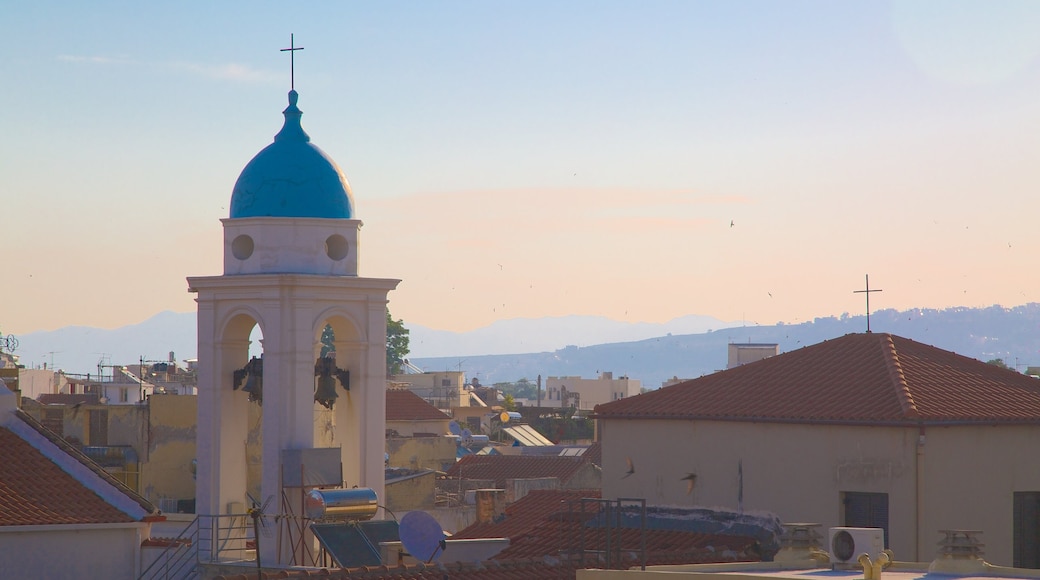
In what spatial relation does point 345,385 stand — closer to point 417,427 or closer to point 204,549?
point 204,549

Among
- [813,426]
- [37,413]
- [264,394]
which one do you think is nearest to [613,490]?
[813,426]

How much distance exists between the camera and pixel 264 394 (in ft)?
86.8

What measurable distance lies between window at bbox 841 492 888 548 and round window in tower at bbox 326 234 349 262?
899 cm

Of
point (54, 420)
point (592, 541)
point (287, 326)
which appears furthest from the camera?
point (54, 420)

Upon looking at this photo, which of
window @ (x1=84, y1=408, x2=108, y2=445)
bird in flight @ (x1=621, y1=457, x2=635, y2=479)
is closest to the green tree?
bird in flight @ (x1=621, y1=457, x2=635, y2=479)

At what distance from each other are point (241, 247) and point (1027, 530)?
12978 mm

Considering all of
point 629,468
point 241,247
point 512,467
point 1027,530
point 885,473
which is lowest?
point 512,467

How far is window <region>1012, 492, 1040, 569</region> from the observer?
23.5m

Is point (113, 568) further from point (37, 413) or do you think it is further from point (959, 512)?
point (37, 413)

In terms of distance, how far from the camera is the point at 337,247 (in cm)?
2712

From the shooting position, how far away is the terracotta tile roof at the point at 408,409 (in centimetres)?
7238

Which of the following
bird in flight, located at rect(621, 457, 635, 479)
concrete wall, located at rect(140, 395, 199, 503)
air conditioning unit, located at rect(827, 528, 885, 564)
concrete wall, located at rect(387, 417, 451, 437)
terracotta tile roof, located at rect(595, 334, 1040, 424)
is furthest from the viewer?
concrete wall, located at rect(387, 417, 451, 437)

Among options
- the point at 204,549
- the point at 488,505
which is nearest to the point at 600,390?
the point at 488,505

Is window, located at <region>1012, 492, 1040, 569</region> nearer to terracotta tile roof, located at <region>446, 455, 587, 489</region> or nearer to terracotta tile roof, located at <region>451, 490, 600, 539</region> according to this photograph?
terracotta tile roof, located at <region>451, 490, 600, 539</region>
